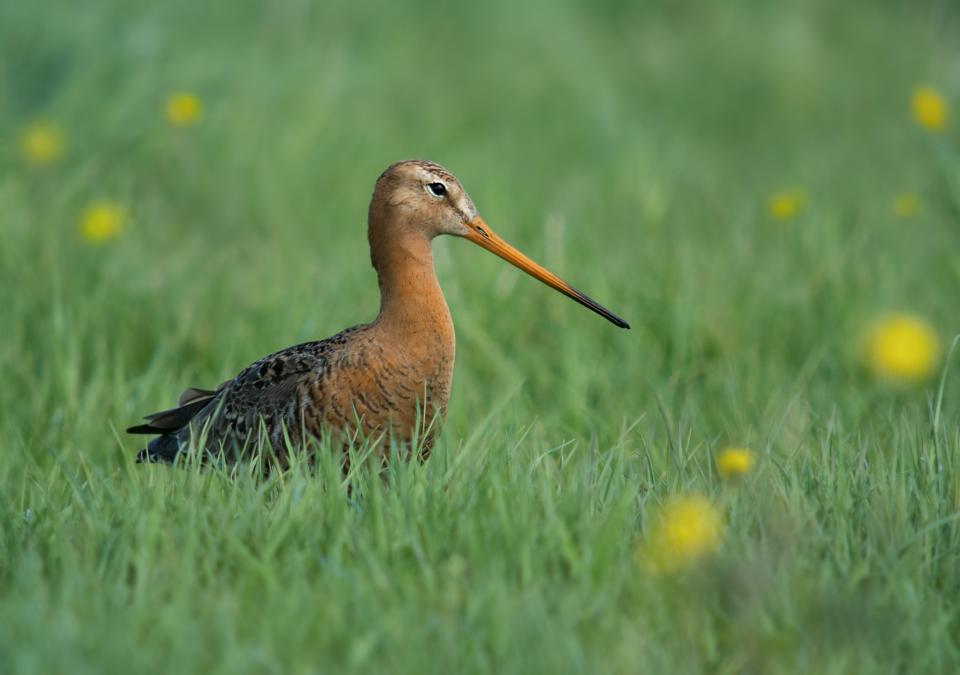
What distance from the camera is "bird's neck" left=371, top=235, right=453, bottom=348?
3.66 m

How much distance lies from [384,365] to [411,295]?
0.80 ft

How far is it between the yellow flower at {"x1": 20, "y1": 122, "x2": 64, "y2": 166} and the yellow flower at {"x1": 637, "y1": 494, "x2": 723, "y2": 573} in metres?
4.25

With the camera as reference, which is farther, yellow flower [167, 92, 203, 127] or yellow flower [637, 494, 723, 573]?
yellow flower [167, 92, 203, 127]

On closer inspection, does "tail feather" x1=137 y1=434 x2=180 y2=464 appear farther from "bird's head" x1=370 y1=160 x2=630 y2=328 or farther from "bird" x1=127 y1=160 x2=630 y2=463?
"bird's head" x1=370 y1=160 x2=630 y2=328

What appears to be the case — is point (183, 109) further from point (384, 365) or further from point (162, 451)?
point (384, 365)

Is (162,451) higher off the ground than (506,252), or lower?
lower

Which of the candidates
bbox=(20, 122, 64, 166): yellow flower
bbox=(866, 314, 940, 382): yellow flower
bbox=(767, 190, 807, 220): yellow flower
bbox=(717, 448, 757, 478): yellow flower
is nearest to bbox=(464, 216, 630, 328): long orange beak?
bbox=(717, 448, 757, 478): yellow flower

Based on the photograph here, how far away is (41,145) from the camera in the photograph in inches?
241

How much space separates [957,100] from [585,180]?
3011mm

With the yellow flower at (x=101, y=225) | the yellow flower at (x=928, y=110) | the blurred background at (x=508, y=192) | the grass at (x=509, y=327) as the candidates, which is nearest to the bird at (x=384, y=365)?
the grass at (x=509, y=327)

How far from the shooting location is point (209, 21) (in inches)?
333

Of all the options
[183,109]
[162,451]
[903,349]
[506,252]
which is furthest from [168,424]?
[183,109]

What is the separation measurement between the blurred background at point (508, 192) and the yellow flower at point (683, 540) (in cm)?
71

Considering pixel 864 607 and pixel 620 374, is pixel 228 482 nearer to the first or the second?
pixel 864 607
